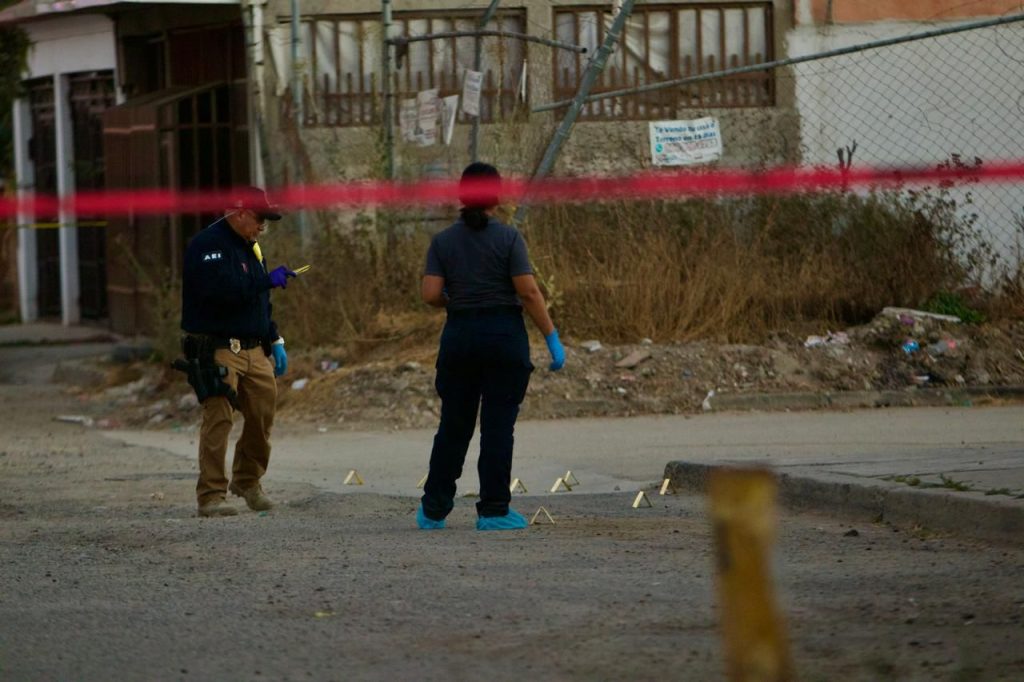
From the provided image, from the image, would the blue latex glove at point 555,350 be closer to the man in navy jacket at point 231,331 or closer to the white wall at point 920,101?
the man in navy jacket at point 231,331

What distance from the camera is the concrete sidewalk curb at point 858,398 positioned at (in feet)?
44.5

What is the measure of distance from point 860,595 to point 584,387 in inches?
290

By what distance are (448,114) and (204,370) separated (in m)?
6.97

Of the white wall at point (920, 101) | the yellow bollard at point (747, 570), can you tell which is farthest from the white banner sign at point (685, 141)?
the yellow bollard at point (747, 570)

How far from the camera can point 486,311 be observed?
8.38 meters

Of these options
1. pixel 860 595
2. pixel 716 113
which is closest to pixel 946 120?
pixel 716 113

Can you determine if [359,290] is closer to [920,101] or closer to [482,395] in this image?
[920,101]

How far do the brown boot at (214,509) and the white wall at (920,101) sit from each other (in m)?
8.60

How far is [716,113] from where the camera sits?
54.5 feet

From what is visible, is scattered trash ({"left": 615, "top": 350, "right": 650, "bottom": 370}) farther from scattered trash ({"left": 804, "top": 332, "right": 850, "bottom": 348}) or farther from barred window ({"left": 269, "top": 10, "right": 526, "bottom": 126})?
barred window ({"left": 269, "top": 10, "right": 526, "bottom": 126})

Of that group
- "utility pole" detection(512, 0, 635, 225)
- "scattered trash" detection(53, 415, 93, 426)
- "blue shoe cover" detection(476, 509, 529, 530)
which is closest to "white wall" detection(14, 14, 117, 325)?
"scattered trash" detection(53, 415, 93, 426)

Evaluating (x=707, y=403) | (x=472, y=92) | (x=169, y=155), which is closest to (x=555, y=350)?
(x=707, y=403)

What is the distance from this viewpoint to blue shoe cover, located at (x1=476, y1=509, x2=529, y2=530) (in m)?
8.45

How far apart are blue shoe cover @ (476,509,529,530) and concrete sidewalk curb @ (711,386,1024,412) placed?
17.4ft
